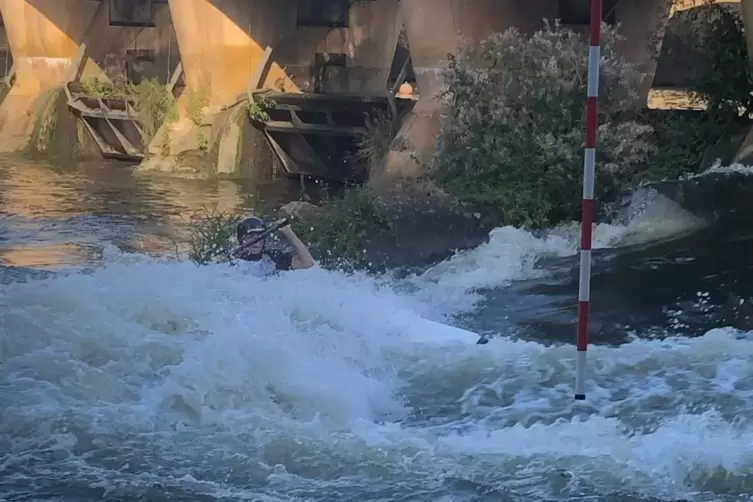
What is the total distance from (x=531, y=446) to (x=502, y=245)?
5389 millimetres

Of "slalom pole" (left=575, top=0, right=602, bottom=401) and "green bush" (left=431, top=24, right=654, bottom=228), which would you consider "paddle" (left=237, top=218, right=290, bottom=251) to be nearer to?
"slalom pole" (left=575, top=0, right=602, bottom=401)

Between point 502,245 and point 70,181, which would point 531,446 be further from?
point 70,181

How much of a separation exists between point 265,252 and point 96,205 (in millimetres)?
8868

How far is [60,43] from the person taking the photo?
2639 cm

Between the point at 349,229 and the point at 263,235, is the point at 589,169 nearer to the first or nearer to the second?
the point at 263,235

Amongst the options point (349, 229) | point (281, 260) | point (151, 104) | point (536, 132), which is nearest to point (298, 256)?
point (281, 260)

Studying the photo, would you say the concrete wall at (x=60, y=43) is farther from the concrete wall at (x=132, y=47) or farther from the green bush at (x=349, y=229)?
the green bush at (x=349, y=229)

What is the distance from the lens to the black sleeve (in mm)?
8695

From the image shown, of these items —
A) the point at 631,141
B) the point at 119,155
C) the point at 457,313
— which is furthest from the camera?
the point at 119,155

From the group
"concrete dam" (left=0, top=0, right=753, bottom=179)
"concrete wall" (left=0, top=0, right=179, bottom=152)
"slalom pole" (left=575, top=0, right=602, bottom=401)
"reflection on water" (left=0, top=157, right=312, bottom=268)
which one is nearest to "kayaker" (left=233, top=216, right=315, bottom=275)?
"slalom pole" (left=575, top=0, right=602, bottom=401)

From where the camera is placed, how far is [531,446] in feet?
18.6

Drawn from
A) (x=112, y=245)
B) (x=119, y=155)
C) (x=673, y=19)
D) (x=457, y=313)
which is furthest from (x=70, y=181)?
(x=457, y=313)

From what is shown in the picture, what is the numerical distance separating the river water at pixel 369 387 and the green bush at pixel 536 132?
74.6 inches

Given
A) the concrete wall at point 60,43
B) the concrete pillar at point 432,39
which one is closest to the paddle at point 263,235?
the concrete pillar at point 432,39
